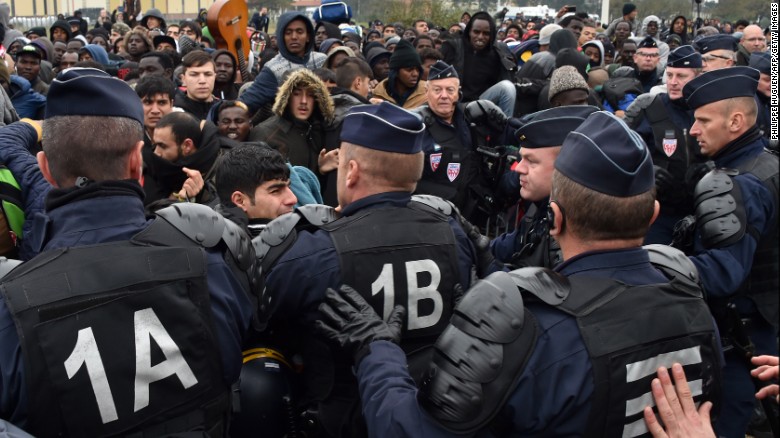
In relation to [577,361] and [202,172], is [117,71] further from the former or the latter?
[577,361]

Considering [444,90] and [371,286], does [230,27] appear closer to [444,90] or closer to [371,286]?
[444,90]

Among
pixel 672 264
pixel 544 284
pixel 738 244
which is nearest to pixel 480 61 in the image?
pixel 738 244

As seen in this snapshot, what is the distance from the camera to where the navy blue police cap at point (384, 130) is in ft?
9.29

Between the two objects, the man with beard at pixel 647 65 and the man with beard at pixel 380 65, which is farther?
the man with beard at pixel 380 65

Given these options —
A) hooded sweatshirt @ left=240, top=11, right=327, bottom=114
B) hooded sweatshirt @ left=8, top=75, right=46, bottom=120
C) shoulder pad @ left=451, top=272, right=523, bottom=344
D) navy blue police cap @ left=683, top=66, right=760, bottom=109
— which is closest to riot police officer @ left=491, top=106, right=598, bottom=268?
navy blue police cap @ left=683, top=66, right=760, bottom=109

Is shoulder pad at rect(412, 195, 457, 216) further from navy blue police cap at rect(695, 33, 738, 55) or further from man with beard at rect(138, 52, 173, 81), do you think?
navy blue police cap at rect(695, 33, 738, 55)

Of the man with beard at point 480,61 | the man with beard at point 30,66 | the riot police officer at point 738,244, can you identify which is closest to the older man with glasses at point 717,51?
the man with beard at point 480,61

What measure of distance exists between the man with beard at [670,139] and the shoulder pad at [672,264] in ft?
9.26

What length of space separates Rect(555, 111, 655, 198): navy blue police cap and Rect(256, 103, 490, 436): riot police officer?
2.53ft

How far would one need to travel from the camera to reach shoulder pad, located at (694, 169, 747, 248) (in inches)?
137

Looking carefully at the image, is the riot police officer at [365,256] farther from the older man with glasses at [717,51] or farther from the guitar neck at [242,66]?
the guitar neck at [242,66]

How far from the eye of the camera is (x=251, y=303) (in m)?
2.42

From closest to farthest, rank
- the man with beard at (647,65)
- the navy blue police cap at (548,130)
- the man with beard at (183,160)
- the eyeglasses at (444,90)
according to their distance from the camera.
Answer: the navy blue police cap at (548,130) < the man with beard at (183,160) < the eyeglasses at (444,90) < the man with beard at (647,65)

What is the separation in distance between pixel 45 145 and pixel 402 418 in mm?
1312
